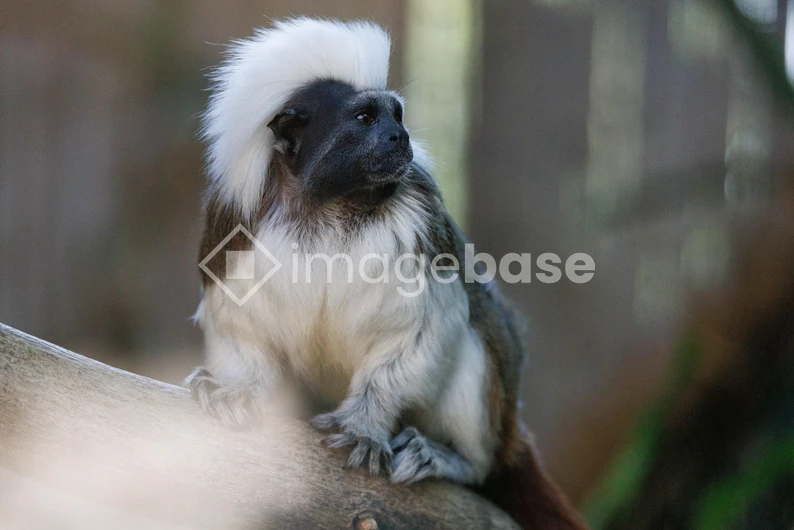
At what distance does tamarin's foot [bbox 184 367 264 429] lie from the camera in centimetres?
201

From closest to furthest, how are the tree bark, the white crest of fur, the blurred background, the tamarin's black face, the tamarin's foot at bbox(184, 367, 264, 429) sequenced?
the tree bark
the tamarin's foot at bbox(184, 367, 264, 429)
the tamarin's black face
the white crest of fur
the blurred background

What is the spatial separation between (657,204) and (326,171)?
7.90 ft

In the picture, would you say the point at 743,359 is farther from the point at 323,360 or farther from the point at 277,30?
the point at 277,30

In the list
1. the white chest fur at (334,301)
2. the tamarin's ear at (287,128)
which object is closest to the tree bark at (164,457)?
the white chest fur at (334,301)

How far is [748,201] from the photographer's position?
144 inches

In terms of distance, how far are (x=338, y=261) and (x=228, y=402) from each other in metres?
0.48

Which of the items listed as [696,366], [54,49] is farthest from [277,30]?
[696,366]

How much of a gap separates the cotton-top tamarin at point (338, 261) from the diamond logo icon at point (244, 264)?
0.01 metres

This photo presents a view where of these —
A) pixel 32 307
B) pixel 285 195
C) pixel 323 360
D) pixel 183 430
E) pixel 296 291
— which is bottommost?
pixel 32 307

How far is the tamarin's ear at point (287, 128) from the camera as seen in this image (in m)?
2.23

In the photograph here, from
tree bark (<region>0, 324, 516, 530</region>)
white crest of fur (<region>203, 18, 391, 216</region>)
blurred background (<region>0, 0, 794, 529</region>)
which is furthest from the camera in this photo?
blurred background (<region>0, 0, 794, 529</region>)

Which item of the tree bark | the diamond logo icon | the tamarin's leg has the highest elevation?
the diamond logo icon

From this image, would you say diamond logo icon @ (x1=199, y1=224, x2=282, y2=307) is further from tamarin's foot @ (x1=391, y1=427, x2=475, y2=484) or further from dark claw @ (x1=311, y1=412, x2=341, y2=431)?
tamarin's foot @ (x1=391, y1=427, x2=475, y2=484)

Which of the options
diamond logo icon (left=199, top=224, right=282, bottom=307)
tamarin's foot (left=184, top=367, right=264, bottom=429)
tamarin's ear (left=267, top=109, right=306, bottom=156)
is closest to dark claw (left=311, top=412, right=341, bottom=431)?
tamarin's foot (left=184, top=367, right=264, bottom=429)
